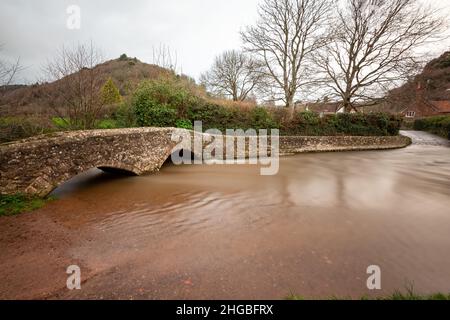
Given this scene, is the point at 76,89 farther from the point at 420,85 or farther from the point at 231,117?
the point at 420,85

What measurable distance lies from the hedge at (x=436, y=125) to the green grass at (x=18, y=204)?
32509 millimetres

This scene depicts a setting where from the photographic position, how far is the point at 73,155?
5387 millimetres

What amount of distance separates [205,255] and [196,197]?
8.67 ft

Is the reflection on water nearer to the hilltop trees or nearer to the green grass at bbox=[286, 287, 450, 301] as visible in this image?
the green grass at bbox=[286, 287, 450, 301]

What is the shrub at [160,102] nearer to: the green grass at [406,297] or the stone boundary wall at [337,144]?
the stone boundary wall at [337,144]

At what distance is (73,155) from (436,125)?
3534 cm

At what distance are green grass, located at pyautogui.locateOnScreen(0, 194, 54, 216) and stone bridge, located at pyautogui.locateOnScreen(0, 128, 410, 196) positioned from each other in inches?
4.8

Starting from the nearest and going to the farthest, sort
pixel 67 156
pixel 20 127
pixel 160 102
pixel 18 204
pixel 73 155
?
1. pixel 18 204
2. pixel 67 156
3. pixel 73 155
4. pixel 20 127
5. pixel 160 102

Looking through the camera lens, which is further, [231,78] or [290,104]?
[231,78]

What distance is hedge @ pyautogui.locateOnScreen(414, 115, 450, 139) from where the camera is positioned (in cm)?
2227

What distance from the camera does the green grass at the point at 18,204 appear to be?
4.30 m

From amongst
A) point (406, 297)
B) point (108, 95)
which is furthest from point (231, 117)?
point (406, 297)

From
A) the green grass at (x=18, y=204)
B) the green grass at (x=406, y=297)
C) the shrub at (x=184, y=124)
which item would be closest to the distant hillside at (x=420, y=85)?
the shrub at (x=184, y=124)
